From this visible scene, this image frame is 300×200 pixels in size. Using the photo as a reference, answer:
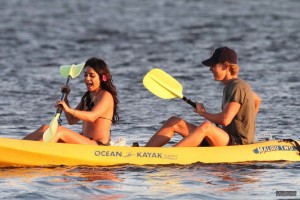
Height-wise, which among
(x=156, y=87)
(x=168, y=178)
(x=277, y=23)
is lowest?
(x=168, y=178)

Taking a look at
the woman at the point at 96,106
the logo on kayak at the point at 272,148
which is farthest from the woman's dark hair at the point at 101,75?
the logo on kayak at the point at 272,148

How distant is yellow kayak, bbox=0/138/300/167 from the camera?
10.1 meters

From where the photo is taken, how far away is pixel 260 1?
34250mm

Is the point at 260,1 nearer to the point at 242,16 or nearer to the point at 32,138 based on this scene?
the point at 242,16

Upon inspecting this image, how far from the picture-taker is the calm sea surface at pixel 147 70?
9.70 metres

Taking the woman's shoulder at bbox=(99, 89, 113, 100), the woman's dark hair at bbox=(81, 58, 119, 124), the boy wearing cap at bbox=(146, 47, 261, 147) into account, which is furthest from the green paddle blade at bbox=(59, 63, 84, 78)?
the boy wearing cap at bbox=(146, 47, 261, 147)

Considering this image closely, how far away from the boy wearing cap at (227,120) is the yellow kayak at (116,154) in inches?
4.8

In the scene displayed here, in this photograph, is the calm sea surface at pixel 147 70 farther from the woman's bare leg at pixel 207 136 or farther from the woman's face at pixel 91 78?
the woman's face at pixel 91 78

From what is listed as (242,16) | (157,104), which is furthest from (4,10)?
(157,104)

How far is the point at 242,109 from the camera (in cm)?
1050

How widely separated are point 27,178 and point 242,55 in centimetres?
1177

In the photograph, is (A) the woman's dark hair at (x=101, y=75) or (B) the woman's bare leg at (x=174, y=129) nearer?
(B) the woman's bare leg at (x=174, y=129)

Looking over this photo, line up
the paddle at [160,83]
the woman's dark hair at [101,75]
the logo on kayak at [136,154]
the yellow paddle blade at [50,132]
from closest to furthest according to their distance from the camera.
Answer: the yellow paddle blade at [50,132]
the logo on kayak at [136,154]
the woman's dark hair at [101,75]
the paddle at [160,83]

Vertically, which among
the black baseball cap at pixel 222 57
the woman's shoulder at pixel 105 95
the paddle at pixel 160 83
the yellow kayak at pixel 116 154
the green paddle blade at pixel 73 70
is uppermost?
the black baseball cap at pixel 222 57
